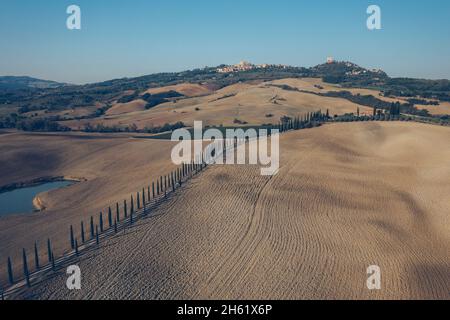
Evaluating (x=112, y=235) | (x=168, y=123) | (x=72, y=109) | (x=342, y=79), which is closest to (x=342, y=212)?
(x=112, y=235)

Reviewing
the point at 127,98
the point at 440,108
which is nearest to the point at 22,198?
the point at 440,108

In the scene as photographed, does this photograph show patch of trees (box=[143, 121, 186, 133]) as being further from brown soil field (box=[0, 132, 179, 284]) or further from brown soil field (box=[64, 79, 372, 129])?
brown soil field (box=[0, 132, 179, 284])

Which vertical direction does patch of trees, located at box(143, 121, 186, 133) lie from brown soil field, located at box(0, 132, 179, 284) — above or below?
above

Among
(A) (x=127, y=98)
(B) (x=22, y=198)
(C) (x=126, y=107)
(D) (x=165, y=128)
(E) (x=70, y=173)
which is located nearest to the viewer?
(B) (x=22, y=198)

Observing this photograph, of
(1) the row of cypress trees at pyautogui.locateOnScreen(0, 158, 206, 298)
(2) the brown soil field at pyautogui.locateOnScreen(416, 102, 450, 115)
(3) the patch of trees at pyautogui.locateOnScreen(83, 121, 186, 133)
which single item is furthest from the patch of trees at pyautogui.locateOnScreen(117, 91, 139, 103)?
(1) the row of cypress trees at pyautogui.locateOnScreen(0, 158, 206, 298)

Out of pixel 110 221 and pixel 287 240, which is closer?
pixel 287 240

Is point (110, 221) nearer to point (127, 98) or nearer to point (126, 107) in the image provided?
point (126, 107)

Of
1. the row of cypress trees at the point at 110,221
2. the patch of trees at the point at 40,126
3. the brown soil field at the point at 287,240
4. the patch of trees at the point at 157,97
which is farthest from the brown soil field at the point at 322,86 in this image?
the row of cypress trees at the point at 110,221

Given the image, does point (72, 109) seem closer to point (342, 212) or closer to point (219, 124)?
point (219, 124)
